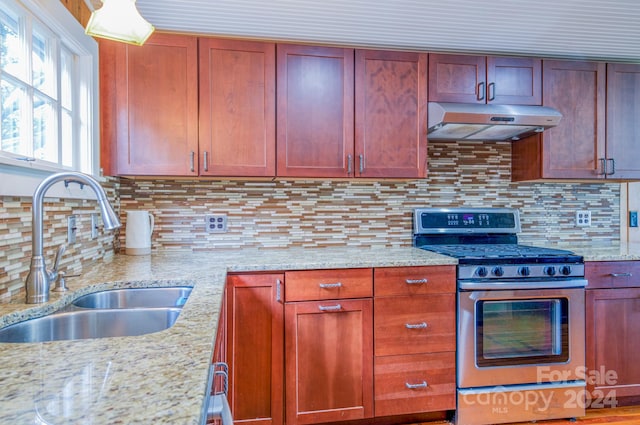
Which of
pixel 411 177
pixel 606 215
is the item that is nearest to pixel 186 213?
pixel 411 177

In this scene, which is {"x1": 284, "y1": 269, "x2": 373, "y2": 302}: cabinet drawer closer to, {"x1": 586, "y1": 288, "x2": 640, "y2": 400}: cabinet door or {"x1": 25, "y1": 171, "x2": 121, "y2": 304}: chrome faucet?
{"x1": 25, "y1": 171, "x2": 121, "y2": 304}: chrome faucet

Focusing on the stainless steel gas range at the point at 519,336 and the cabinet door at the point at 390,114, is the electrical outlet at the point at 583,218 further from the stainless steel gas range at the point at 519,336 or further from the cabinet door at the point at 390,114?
the cabinet door at the point at 390,114

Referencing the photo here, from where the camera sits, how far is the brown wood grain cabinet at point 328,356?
1.85 metres

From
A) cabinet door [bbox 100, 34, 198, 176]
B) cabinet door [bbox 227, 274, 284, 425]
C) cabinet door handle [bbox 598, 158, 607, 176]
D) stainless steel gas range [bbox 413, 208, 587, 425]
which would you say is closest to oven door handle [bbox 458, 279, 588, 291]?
stainless steel gas range [bbox 413, 208, 587, 425]

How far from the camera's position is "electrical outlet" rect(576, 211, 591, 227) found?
2691mm

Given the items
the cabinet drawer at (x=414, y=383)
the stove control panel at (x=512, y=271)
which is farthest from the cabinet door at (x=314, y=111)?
the cabinet drawer at (x=414, y=383)

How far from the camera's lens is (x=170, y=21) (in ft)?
6.24

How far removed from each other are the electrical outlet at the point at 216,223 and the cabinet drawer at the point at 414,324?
41.2 inches

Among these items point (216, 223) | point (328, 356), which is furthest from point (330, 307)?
point (216, 223)

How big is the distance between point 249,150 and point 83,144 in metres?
0.80

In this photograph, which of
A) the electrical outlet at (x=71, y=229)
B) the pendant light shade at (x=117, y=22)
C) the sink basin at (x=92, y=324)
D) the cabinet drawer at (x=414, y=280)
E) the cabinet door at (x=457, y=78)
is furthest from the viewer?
the cabinet door at (x=457, y=78)

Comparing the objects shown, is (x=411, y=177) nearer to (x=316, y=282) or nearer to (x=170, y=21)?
(x=316, y=282)

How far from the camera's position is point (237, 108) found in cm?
204

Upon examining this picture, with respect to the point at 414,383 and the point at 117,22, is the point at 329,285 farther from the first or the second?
the point at 117,22
